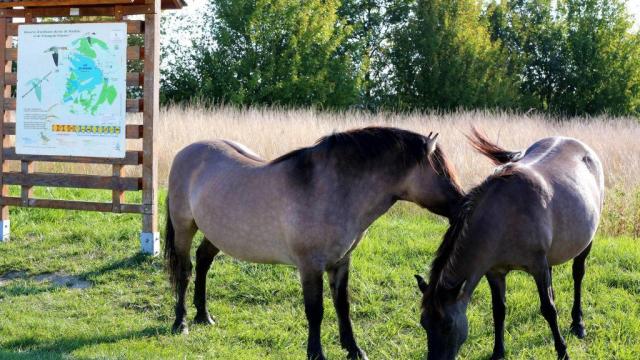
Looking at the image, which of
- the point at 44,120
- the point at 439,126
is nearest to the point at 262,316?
the point at 44,120

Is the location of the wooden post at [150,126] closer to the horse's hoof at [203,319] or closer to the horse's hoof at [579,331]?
the horse's hoof at [203,319]

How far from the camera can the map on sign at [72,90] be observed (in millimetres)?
7109

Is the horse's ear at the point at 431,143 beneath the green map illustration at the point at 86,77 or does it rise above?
beneath

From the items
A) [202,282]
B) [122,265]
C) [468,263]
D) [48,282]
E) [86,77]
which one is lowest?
[48,282]

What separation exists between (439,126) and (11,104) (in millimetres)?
7914

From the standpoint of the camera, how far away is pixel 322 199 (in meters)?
4.28

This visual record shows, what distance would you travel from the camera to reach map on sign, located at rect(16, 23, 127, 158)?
23.3 ft

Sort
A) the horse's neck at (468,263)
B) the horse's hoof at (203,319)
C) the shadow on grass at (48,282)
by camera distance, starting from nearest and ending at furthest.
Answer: the horse's neck at (468,263) < the horse's hoof at (203,319) < the shadow on grass at (48,282)

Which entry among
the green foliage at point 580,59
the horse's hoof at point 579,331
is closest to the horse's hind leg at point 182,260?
the horse's hoof at point 579,331

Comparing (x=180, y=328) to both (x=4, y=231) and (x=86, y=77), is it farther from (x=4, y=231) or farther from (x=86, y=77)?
(x=4, y=231)

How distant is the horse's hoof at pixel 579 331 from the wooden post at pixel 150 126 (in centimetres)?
421

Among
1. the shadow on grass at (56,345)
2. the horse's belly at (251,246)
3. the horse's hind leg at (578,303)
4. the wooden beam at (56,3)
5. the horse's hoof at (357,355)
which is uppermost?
the wooden beam at (56,3)

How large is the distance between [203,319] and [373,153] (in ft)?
7.05

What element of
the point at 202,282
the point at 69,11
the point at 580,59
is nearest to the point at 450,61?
the point at 580,59
